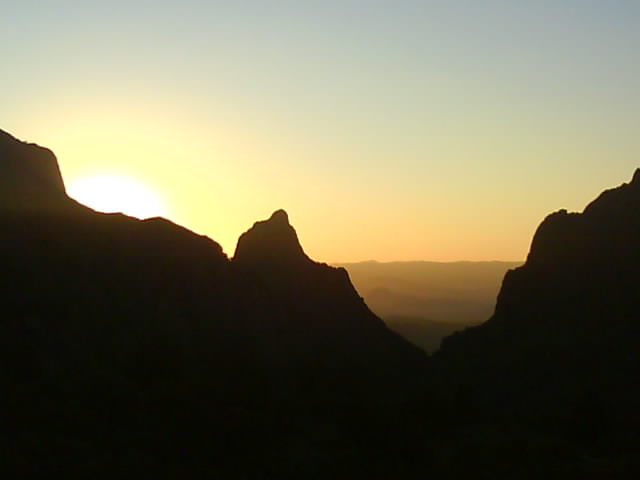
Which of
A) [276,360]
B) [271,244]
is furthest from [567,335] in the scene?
[271,244]

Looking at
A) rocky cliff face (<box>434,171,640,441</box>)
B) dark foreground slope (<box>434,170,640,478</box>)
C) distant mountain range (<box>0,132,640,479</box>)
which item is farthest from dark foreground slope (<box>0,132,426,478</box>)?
rocky cliff face (<box>434,171,640,441</box>)

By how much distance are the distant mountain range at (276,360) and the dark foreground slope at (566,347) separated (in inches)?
9.8

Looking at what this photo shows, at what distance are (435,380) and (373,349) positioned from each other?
16131 mm

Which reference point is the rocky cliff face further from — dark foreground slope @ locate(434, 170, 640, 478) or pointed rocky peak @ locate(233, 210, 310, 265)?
pointed rocky peak @ locate(233, 210, 310, 265)

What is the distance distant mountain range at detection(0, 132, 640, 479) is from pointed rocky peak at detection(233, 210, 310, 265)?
30 cm

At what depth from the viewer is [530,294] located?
4505 inches

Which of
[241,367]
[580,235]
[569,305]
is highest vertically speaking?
[580,235]

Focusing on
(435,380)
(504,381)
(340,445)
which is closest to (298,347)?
(435,380)

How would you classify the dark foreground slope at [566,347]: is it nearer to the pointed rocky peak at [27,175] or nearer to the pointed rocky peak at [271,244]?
the pointed rocky peak at [271,244]

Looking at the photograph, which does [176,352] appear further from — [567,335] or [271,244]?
[567,335]

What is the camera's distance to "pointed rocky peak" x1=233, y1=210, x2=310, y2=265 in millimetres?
121875

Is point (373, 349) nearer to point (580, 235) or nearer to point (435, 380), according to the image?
point (435, 380)

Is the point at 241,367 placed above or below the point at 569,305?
below

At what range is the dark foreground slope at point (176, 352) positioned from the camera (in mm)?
58750
